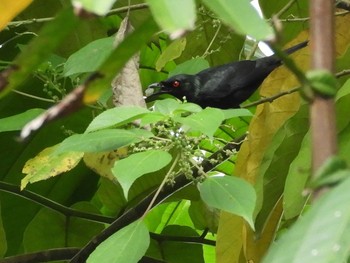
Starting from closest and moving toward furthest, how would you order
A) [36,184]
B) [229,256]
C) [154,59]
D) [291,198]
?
[291,198] → [229,256] → [36,184] → [154,59]

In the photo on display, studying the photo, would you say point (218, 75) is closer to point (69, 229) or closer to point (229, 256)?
point (69, 229)

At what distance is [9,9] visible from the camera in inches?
17.4

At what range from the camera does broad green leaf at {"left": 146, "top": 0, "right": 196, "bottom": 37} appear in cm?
37

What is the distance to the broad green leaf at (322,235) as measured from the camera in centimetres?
38

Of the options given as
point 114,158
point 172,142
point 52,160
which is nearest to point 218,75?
point 114,158

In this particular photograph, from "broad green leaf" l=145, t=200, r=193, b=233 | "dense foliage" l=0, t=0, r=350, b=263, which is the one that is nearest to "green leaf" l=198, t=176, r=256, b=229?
"dense foliage" l=0, t=0, r=350, b=263

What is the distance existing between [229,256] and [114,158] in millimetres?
378

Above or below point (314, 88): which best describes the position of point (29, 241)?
below

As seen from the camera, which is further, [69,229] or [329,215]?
[69,229]

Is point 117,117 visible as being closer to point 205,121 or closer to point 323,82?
point 205,121

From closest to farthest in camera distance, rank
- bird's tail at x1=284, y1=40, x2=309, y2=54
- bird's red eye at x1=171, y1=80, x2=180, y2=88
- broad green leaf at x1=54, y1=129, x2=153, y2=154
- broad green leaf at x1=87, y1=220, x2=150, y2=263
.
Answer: broad green leaf at x1=87, y1=220, x2=150, y2=263 → broad green leaf at x1=54, y1=129, x2=153, y2=154 → bird's tail at x1=284, y1=40, x2=309, y2=54 → bird's red eye at x1=171, y1=80, x2=180, y2=88

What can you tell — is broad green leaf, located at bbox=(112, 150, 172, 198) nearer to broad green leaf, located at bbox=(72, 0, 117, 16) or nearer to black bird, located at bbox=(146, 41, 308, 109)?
broad green leaf, located at bbox=(72, 0, 117, 16)

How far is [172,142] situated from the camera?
4.19ft

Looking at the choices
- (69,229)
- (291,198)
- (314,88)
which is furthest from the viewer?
(69,229)
